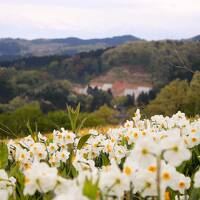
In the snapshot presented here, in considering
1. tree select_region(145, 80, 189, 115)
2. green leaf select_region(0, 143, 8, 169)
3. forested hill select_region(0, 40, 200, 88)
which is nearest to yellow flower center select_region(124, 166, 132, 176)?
green leaf select_region(0, 143, 8, 169)

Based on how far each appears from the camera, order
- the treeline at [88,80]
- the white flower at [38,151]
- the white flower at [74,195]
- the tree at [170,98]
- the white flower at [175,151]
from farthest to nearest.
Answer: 1. the treeline at [88,80]
2. the tree at [170,98]
3. the white flower at [38,151]
4. the white flower at [175,151]
5. the white flower at [74,195]

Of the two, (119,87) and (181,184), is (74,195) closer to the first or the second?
(181,184)

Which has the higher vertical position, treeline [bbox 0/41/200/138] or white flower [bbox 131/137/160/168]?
white flower [bbox 131/137/160/168]

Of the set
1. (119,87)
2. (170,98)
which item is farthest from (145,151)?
(119,87)

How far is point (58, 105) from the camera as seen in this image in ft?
320

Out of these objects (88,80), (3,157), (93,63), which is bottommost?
(88,80)

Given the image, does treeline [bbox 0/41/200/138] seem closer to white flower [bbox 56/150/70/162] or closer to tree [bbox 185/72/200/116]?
tree [bbox 185/72/200/116]

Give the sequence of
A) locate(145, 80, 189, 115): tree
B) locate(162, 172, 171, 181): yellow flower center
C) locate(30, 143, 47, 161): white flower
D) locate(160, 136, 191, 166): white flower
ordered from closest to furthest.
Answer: locate(160, 136, 191, 166): white flower, locate(162, 172, 171, 181): yellow flower center, locate(30, 143, 47, 161): white flower, locate(145, 80, 189, 115): tree

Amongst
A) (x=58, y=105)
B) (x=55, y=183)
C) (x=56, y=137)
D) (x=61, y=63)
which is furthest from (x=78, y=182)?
(x=61, y=63)

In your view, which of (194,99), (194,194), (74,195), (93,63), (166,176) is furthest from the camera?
Result: (93,63)

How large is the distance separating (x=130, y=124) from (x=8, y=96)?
11033 centimetres

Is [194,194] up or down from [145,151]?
down

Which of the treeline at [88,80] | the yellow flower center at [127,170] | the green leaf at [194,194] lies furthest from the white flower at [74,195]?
the treeline at [88,80]

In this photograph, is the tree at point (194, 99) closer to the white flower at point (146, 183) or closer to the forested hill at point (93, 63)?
the white flower at point (146, 183)
